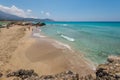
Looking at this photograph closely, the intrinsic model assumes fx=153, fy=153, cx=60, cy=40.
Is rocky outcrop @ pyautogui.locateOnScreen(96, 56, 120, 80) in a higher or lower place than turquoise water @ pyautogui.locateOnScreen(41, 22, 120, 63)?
higher

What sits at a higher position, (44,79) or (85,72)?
(44,79)

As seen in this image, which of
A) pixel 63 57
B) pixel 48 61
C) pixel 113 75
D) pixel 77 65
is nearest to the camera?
pixel 113 75

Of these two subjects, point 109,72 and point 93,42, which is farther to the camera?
point 93,42

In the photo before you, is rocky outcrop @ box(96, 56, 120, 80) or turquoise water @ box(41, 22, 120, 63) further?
turquoise water @ box(41, 22, 120, 63)

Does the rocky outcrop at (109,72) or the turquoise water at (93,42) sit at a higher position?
the rocky outcrop at (109,72)

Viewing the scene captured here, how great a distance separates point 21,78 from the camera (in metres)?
8.38

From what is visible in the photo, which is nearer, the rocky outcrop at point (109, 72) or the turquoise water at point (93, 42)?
the rocky outcrop at point (109, 72)

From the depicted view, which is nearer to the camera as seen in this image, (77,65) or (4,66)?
(4,66)

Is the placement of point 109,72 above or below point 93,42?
above

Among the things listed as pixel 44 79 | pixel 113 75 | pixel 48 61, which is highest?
pixel 113 75

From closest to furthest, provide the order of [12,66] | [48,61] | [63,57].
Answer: [12,66] < [48,61] < [63,57]

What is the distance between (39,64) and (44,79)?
4.89 meters

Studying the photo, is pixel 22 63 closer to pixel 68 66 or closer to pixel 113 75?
pixel 68 66

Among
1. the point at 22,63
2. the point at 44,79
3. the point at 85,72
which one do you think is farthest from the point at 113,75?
the point at 22,63
